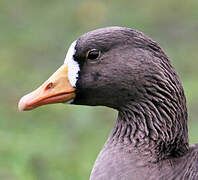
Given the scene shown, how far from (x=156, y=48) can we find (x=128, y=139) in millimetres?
747

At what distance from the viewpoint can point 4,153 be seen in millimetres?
8320

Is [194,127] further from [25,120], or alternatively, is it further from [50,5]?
[50,5]

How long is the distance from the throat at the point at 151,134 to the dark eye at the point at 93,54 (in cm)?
47

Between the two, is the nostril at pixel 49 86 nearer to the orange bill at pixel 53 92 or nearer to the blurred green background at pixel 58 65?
the orange bill at pixel 53 92

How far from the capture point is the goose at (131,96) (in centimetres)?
561

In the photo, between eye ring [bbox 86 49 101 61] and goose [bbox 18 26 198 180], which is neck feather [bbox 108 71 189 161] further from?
eye ring [bbox 86 49 101 61]

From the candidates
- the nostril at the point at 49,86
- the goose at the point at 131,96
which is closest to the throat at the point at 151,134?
the goose at the point at 131,96

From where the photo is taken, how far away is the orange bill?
5621mm

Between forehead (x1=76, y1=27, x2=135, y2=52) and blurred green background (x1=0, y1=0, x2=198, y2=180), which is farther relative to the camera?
blurred green background (x1=0, y1=0, x2=198, y2=180)

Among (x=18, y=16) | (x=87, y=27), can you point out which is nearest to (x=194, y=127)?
(x=87, y=27)

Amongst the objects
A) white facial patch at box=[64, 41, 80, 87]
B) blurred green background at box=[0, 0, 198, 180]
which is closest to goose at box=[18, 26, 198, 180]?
white facial patch at box=[64, 41, 80, 87]

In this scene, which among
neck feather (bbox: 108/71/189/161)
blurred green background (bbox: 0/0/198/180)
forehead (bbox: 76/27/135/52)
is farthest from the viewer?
blurred green background (bbox: 0/0/198/180)

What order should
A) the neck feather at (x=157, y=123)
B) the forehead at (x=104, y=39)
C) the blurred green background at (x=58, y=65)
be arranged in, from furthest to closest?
1. the blurred green background at (x=58, y=65)
2. the neck feather at (x=157, y=123)
3. the forehead at (x=104, y=39)

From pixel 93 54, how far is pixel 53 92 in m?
0.42
